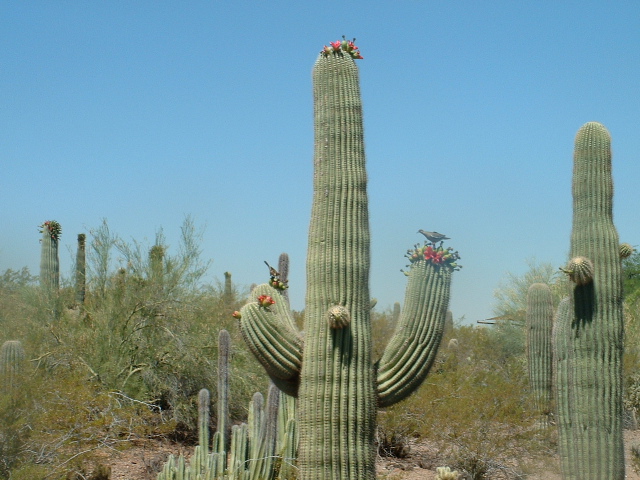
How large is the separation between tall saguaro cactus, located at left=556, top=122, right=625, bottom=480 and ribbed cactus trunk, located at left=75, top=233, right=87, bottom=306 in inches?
407

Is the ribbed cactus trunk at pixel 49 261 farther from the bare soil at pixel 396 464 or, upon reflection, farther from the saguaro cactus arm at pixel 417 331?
the saguaro cactus arm at pixel 417 331

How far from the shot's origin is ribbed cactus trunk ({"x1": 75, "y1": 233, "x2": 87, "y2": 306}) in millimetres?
16344

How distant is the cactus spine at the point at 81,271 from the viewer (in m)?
16.3

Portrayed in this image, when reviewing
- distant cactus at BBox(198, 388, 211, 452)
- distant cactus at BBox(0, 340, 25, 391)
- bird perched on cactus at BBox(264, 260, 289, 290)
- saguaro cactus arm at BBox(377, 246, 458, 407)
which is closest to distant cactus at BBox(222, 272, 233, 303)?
distant cactus at BBox(198, 388, 211, 452)

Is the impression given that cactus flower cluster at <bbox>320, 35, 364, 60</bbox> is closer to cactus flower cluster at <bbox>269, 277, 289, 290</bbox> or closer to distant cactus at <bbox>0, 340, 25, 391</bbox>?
cactus flower cluster at <bbox>269, 277, 289, 290</bbox>

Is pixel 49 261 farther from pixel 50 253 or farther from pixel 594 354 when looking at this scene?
pixel 594 354

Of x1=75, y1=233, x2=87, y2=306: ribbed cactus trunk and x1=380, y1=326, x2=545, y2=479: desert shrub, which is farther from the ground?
x1=75, y1=233, x2=87, y2=306: ribbed cactus trunk

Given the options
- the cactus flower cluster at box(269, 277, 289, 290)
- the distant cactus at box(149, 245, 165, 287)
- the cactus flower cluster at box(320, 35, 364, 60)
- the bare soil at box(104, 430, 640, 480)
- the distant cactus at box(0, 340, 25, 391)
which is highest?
the cactus flower cluster at box(320, 35, 364, 60)

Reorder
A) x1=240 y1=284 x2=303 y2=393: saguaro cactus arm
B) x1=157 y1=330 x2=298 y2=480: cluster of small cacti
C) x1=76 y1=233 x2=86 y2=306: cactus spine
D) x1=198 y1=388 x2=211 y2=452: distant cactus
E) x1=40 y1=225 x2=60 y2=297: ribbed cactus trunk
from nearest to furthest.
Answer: x1=240 y1=284 x2=303 y2=393: saguaro cactus arm
x1=157 y1=330 x2=298 y2=480: cluster of small cacti
x1=198 y1=388 x2=211 y2=452: distant cactus
x1=76 y1=233 x2=86 y2=306: cactus spine
x1=40 y1=225 x2=60 y2=297: ribbed cactus trunk

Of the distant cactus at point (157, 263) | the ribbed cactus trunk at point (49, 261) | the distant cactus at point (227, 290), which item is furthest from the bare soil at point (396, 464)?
the distant cactus at point (227, 290)

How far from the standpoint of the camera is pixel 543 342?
13.9 m

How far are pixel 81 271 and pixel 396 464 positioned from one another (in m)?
8.00

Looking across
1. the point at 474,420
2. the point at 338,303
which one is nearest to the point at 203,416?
the point at 474,420

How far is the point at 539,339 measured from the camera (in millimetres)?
13938
